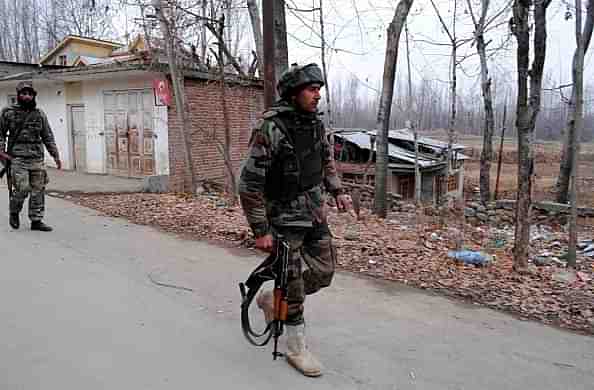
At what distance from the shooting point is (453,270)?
17.3 feet

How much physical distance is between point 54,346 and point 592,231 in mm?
12542

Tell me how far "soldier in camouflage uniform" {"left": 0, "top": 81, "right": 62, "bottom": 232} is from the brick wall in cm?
626

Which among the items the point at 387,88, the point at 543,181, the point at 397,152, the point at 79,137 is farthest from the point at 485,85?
the point at 79,137

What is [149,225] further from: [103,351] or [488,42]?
[488,42]

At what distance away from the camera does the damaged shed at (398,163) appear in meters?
18.2

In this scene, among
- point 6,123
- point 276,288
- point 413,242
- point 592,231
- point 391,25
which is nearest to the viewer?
point 276,288

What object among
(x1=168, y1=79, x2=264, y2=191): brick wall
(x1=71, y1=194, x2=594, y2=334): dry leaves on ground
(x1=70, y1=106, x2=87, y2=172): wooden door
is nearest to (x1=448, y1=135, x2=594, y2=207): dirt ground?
(x1=168, y1=79, x2=264, y2=191): brick wall

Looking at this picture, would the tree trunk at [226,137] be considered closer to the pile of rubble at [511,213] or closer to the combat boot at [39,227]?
the combat boot at [39,227]

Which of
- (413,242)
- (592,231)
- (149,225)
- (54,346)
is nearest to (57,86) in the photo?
(149,225)

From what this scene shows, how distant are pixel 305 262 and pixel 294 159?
0.67 metres

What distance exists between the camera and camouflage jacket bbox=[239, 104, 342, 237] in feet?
9.53

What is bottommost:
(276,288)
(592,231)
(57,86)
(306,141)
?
(592,231)

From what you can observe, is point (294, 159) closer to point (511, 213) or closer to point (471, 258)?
point (471, 258)

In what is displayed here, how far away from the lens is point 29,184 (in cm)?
648
